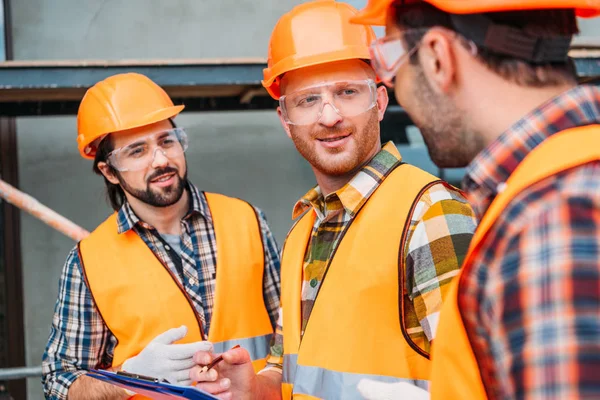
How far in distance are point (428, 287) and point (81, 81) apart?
9.04ft

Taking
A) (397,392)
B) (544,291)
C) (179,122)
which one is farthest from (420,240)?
(179,122)

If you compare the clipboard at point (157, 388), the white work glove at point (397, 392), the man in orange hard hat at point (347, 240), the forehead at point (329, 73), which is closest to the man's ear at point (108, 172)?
the man in orange hard hat at point (347, 240)

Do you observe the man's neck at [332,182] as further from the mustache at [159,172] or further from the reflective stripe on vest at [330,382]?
the mustache at [159,172]

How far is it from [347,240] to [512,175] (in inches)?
42.2

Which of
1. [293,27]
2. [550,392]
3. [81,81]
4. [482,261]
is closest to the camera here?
[550,392]

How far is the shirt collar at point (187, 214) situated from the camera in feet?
11.0

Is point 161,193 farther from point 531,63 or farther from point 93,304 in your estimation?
point 531,63

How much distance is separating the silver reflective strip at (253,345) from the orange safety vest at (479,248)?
6.85 ft

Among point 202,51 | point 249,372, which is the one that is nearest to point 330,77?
point 249,372

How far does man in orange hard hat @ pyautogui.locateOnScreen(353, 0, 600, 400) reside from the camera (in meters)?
0.92

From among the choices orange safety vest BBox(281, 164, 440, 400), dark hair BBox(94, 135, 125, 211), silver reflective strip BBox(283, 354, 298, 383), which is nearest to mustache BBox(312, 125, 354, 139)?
orange safety vest BBox(281, 164, 440, 400)

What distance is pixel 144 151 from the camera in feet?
11.2

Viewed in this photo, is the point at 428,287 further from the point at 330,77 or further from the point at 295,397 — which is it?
the point at 330,77

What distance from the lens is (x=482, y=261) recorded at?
102 centimetres
